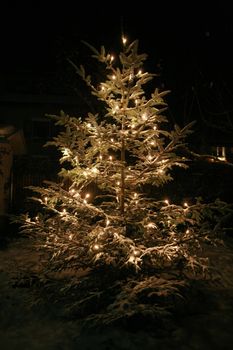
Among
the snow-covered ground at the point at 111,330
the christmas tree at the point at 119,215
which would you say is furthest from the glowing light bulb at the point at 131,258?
the snow-covered ground at the point at 111,330

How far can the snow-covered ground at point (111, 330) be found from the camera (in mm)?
4723

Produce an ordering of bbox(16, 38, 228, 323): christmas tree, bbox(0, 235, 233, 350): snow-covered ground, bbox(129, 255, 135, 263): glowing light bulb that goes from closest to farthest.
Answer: bbox(0, 235, 233, 350): snow-covered ground → bbox(129, 255, 135, 263): glowing light bulb → bbox(16, 38, 228, 323): christmas tree

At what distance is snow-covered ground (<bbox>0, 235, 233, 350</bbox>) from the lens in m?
4.72

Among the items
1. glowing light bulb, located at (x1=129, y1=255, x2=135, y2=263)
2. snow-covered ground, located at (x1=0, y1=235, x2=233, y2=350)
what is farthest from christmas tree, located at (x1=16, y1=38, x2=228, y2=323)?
snow-covered ground, located at (x1=0, y1=235, x2=233, y2=350)

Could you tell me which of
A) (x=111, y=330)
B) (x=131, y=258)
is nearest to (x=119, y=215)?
(x=131, y=258)

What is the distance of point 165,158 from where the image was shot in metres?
6.32

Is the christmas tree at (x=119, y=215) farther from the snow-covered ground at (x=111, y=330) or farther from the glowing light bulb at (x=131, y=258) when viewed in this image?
the snow-covered ground at (x=111, y=330)

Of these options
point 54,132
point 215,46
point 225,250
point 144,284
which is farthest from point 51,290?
point 54,132

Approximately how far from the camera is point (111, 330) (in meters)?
5.09

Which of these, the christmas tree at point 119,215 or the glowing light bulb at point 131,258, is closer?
the glowing light bulb at point 131,258

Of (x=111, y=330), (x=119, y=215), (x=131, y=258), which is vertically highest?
(x=119, y=215)

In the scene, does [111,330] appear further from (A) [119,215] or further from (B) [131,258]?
(A) [119,215]

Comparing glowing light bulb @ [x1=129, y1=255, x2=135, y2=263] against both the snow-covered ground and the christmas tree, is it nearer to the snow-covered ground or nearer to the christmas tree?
the christmas tree

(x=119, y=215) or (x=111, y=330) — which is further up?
(x=119, y=215)
